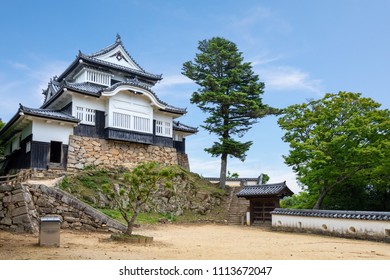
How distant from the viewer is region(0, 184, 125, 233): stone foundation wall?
1345 centimetres

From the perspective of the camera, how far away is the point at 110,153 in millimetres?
24750

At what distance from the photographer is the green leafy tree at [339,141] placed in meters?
17.9

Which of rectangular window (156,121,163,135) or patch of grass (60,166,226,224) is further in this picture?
rectangular window (156,121,163,135)

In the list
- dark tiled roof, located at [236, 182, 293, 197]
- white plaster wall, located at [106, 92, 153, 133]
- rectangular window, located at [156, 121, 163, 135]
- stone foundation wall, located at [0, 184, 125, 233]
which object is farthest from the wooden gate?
stone foundation wall, located at [0, 184, 125, 233]

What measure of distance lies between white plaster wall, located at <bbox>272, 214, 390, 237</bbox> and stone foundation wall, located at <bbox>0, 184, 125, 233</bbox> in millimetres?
8691

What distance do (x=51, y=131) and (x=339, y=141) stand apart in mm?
17465

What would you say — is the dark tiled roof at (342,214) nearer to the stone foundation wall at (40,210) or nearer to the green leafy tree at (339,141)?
the green leafy tree at (339,141)

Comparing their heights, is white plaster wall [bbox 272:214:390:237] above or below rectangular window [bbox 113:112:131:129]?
below

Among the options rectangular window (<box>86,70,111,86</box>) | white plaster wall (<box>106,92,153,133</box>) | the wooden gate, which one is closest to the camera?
the wooden gate

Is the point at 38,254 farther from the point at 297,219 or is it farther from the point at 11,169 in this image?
the point at 11,169

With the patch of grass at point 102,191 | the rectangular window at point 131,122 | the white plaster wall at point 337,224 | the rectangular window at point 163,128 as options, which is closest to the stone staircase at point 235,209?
the patch of grass at point 102,191

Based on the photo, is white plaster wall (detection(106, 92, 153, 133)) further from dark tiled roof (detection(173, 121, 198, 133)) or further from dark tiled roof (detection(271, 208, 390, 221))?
dark tiled roof (detection(271, 208, 390, 221))

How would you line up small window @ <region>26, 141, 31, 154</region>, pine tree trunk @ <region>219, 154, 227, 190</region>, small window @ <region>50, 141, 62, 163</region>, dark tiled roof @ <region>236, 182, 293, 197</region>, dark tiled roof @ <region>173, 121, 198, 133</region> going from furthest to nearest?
dark tiled roof @ <region>173, 121, 198, 133</region> < pine tree trunk @ <region>219, 154, 227, 190</region> < small window @ <region>50, 141, 62, 163</region> < small window @ <region>26, 141, 31, 154</region> < dark tiled roof @ <region>236, 182, 293, 197</region>
